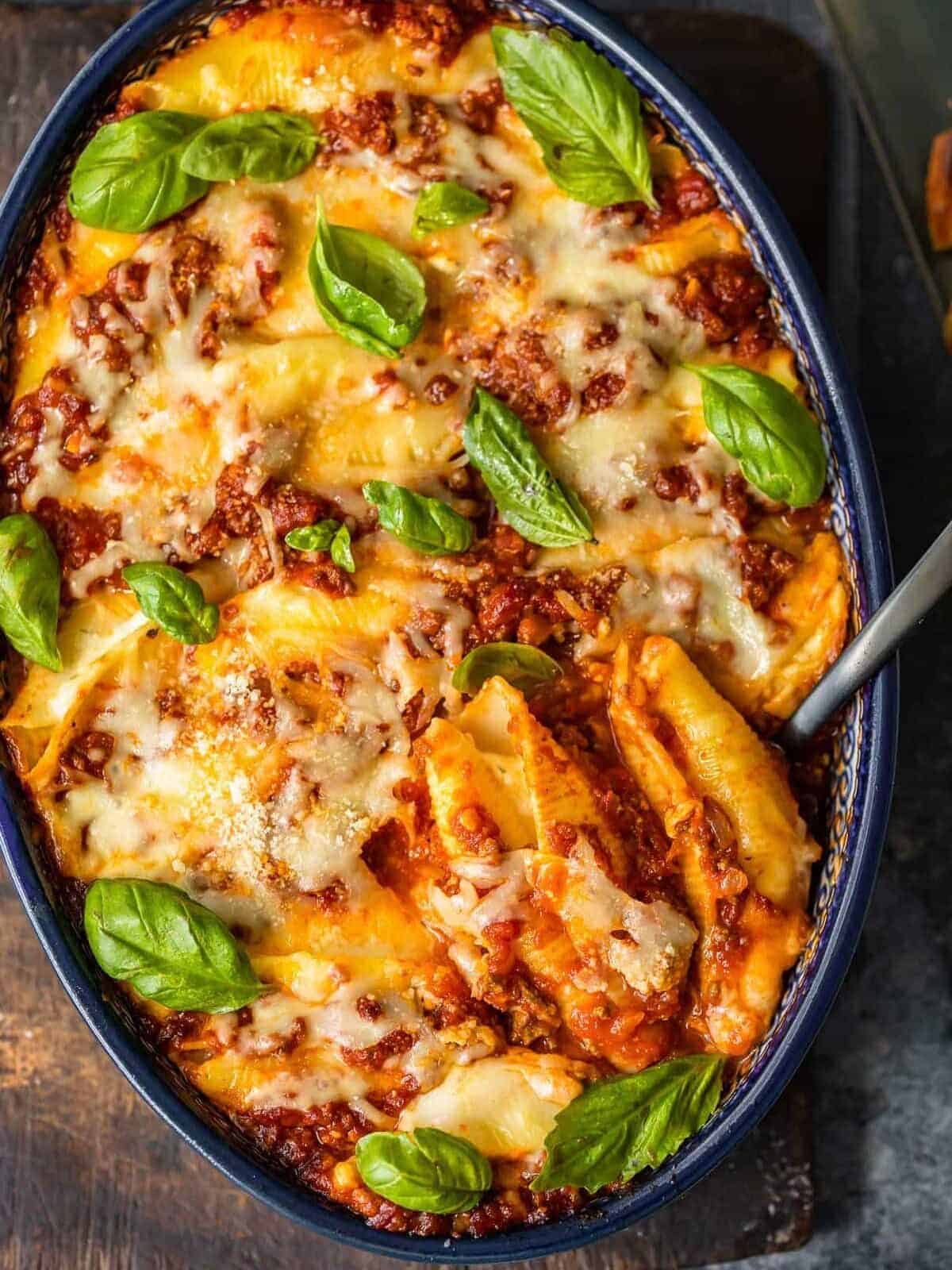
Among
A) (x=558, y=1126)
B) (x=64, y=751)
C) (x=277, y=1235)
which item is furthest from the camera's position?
(x=277, y=1235)

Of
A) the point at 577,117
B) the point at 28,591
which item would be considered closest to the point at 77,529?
the point at 28,591

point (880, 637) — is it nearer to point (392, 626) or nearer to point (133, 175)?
point (392, 626)

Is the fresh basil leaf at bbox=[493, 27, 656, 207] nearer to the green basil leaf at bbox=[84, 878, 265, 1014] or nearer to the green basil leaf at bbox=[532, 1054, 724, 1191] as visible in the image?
the green basil leaf at bbox=[84, 878, 265, 1014]

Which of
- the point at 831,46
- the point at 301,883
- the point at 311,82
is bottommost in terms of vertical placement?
the point at 301,883

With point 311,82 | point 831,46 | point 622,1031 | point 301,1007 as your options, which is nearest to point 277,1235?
point 301,1007

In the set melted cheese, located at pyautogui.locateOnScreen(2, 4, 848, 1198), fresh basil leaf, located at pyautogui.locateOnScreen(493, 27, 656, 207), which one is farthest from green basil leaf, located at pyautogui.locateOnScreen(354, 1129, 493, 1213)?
fresh basil leaf, located at pyautogui.locateOnScreen(493, 27, 656, 207)

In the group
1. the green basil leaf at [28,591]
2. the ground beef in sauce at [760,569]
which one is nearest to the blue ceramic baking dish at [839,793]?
the ground beef in sauce at [760,569]

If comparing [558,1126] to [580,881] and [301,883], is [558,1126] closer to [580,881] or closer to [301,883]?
[580,881]

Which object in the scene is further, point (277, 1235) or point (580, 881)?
point (277, 1235)
